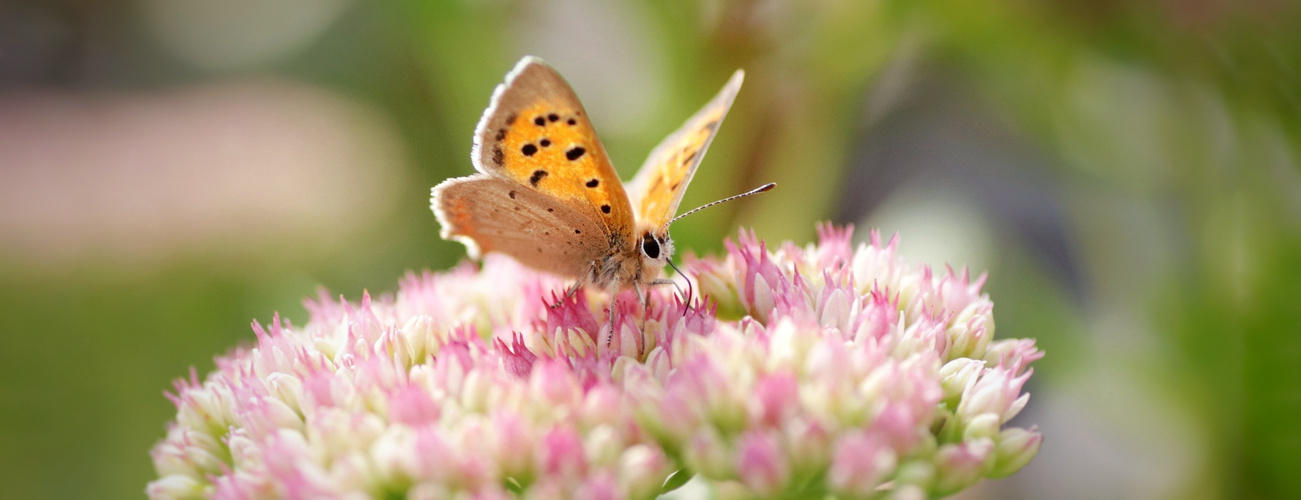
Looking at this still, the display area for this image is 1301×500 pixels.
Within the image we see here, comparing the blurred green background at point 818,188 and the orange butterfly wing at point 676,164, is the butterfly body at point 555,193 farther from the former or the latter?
the blurred green background at point 818,188

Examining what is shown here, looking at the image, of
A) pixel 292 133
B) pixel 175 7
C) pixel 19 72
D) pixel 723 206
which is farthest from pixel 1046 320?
pixel 19 72

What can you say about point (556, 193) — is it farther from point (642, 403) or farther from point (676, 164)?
point (642, 403)

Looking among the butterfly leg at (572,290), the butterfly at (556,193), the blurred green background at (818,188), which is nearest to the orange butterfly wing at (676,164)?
the butterfly at (556,193)

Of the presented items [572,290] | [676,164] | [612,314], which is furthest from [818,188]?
[612,314]

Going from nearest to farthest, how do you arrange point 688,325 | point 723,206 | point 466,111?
point 688,325 → point 723,206 → point 466,111

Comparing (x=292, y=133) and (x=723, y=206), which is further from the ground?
(x=292, y=133)

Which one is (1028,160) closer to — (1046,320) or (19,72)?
(1046,320)

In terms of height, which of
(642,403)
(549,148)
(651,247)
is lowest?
(642,403)

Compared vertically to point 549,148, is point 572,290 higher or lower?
lower
